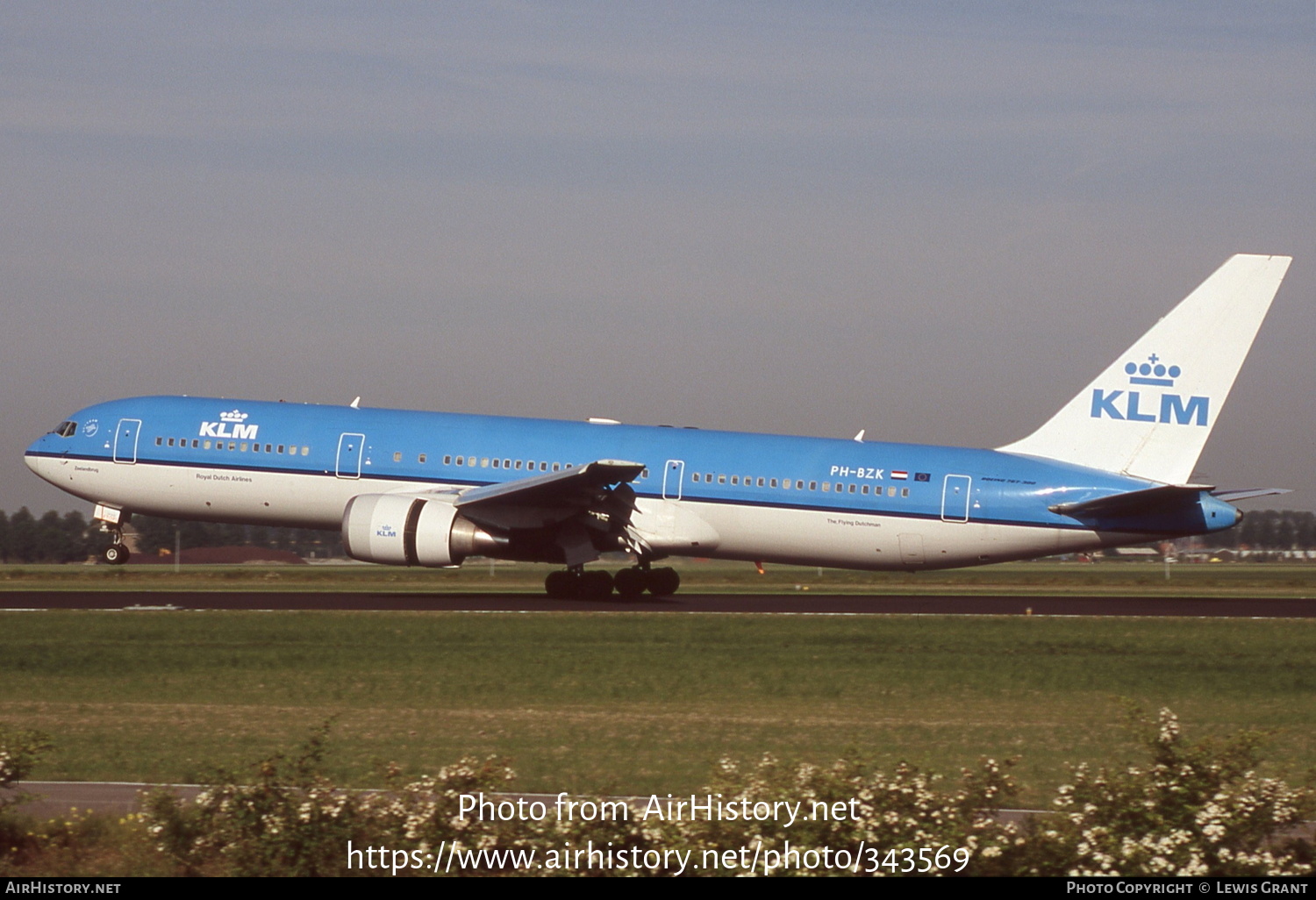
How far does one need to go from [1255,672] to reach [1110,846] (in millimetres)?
13284

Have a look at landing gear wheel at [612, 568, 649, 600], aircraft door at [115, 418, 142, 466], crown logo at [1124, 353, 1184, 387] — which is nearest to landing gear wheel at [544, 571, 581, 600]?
landing gear wheel at [612, 568, 649, 600]

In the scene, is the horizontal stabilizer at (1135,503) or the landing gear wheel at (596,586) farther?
the landing gear wheel at (596,586)

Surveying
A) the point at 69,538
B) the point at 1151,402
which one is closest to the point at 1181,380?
the point at 1151,402

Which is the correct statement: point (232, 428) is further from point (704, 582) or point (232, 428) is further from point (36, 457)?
point (704, 582)

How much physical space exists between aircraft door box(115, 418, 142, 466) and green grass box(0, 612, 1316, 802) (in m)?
8.45

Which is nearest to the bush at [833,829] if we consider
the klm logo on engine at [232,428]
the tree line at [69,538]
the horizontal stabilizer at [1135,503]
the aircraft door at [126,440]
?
the horizontal stabilizer at [1135,503]

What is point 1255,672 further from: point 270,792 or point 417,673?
point 270,792

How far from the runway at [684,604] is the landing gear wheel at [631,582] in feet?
2.55

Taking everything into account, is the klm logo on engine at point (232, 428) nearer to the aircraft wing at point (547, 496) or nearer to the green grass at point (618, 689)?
the aircraft wing at point (547, 496)

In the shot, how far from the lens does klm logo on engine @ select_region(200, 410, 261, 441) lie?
1329 inches

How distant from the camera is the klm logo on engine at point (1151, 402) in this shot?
1294 inches

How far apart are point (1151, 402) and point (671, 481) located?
11.8 metres
